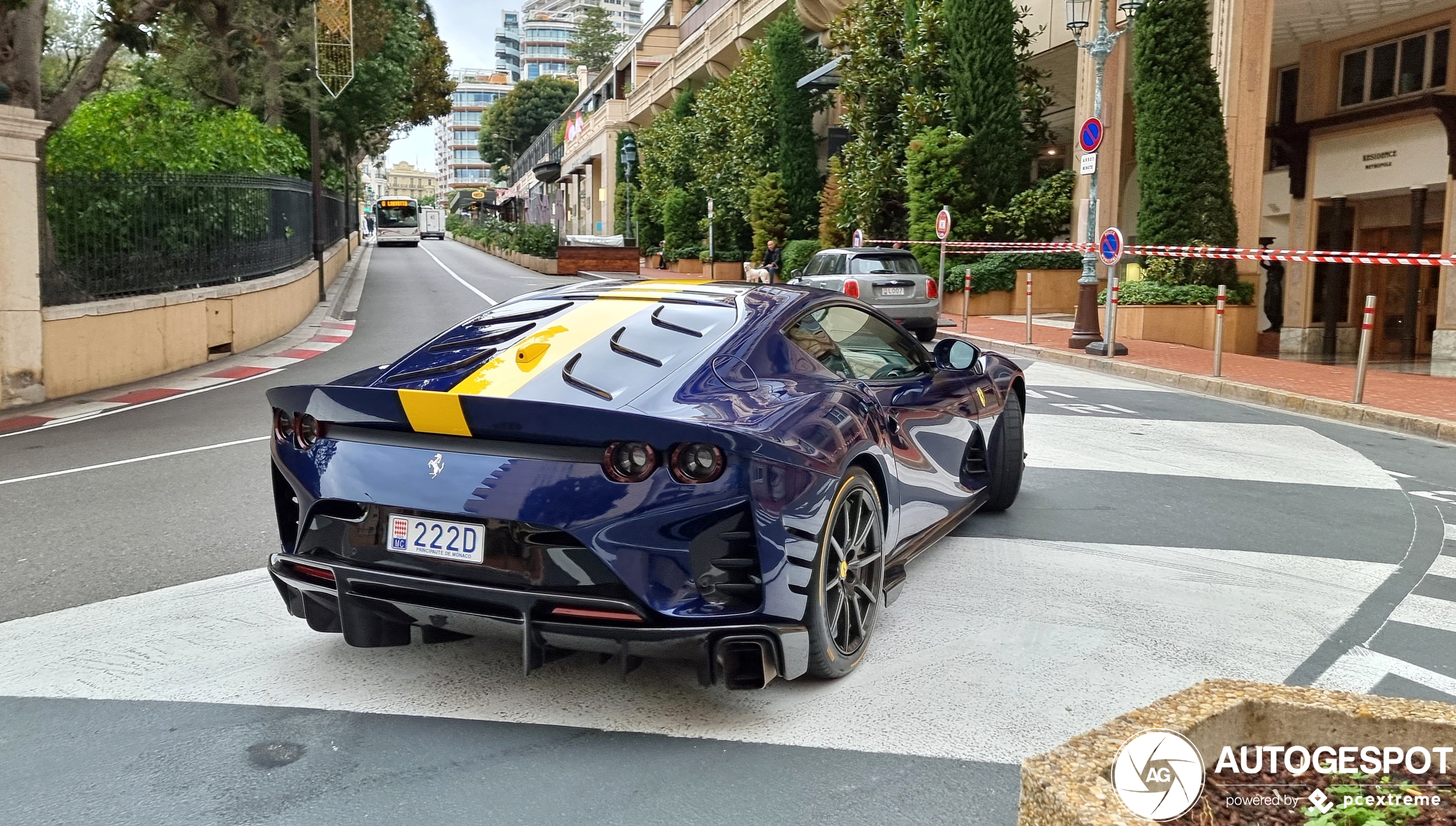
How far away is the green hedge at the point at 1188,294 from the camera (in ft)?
65.4

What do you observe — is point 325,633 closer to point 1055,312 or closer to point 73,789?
point 73,789

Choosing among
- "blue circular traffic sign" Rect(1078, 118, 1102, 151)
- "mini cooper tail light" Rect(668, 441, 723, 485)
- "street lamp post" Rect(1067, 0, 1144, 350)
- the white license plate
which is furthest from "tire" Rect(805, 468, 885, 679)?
A: "blue circular traffic sign" Rect(1078, 118, 1102, 151)

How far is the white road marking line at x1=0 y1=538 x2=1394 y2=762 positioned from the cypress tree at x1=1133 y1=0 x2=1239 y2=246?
15.7m

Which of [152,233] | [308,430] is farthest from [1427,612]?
[152,233]

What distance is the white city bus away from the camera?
257 ft

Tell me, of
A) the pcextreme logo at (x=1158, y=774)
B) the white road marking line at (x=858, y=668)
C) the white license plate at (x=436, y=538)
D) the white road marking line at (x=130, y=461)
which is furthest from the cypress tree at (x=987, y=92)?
the pcextreme logo at (x=1158, y=774)

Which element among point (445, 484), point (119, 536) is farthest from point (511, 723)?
point (119, 536)

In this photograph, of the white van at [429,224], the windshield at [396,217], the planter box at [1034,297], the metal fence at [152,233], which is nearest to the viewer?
the metal fence at [152,233]

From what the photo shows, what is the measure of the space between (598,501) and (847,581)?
3.58 feet

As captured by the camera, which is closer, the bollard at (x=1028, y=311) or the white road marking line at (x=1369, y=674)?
the white road marking line at (x=1369, y=674)

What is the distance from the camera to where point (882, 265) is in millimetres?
19953

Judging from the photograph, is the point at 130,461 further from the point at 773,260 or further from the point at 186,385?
the point at 773,260

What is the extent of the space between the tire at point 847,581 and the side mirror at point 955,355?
1327mm

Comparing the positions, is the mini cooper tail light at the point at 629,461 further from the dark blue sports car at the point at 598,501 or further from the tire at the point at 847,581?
the tire at the point at 847,581
